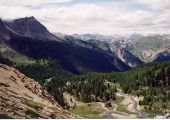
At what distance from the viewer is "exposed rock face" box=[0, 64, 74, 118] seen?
98875mm

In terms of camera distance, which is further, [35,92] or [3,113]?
[35,92]

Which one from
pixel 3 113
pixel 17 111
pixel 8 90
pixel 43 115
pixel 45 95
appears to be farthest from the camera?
pixel 45 95

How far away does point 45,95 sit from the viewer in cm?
15325

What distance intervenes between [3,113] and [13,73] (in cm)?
6320

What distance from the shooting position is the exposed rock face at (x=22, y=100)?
9888 centimetres

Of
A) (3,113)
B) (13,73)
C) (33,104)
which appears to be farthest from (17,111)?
(13,73)

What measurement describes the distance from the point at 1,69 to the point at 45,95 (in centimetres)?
1959

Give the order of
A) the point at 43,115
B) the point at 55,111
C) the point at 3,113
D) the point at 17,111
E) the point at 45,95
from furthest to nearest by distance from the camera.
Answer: the point at 45,95 < the point at 55,111 < the point at 43,115 < the point at 17,111 < the point at 3,113

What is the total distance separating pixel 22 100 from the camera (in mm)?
117188

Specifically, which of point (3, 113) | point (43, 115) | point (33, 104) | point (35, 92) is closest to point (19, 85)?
point (35, 92)

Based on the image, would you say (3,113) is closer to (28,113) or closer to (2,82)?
(28,113)

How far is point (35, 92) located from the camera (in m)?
147

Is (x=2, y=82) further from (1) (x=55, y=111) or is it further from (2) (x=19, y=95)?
(1) (x=55, y=111)

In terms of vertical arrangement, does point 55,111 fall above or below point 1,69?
below
